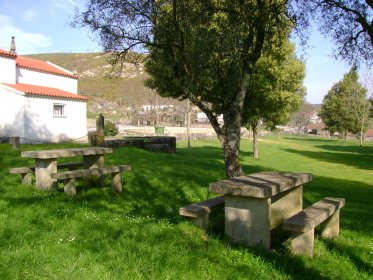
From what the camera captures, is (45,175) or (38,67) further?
(38,67)

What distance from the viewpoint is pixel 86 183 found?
8695 millimetres

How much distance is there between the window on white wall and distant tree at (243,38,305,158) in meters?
14.1

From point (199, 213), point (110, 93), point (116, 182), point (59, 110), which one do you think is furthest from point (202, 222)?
point (110, 93)

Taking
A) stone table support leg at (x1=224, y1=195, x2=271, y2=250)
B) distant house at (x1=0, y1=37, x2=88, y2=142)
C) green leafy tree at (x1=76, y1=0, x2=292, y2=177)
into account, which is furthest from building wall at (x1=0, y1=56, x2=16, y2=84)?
stone table support leg at (x1=224, y1=195, x2=271, y2=250)

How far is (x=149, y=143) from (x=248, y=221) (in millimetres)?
18005

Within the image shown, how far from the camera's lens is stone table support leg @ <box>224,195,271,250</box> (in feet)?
15.6

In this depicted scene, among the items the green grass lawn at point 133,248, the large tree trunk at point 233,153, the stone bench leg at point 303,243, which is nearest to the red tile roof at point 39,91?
the green grass lawn at point 133,248

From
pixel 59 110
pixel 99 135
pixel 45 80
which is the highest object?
pixel 45 80

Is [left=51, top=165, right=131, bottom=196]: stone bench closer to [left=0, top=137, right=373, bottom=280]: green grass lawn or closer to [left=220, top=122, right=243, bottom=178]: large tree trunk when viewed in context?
[left=0, top=137, right=373, bottom=280]: green grass lawn

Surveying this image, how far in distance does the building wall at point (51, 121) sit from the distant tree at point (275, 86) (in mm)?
13716

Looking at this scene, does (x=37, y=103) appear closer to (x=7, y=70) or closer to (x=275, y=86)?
(x=7, y=70)

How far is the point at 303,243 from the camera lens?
183 inches

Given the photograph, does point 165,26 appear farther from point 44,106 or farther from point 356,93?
point 356,93


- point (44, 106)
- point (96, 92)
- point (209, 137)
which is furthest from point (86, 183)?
point (96, 92)
